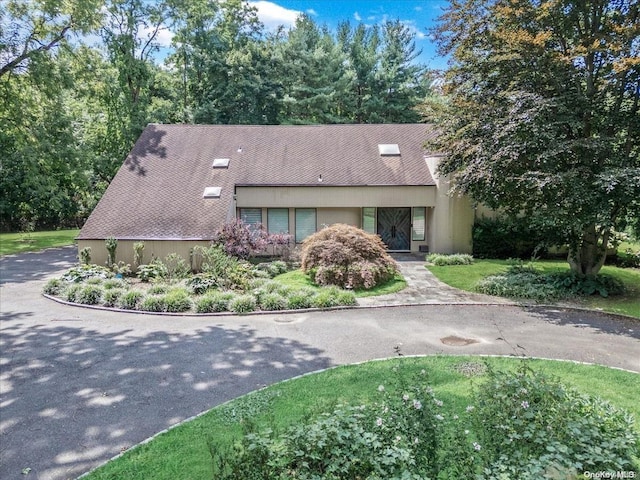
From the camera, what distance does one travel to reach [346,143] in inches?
851

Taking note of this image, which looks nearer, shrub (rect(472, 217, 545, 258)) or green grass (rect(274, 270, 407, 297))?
green grass (rect(274, 270, 407, 297))

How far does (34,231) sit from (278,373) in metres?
32.9

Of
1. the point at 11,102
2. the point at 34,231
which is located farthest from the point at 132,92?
the point at 34,231

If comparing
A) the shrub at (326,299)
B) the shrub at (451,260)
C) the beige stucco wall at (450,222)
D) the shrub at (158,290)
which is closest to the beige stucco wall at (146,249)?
the shrub at (158,290)

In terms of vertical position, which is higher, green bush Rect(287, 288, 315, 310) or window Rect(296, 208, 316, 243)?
window Rect(296, 208, 316, 243)

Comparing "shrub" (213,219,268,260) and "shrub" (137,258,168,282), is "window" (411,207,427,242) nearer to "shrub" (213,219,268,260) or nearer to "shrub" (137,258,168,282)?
"shrub" (213,219,268,260)

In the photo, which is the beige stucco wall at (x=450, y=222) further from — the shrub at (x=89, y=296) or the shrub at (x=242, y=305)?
the shrub at (x=89, y=296)

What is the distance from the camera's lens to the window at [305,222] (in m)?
19.7

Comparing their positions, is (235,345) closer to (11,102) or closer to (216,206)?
(216,206)

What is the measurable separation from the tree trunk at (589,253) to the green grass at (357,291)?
5.50 m

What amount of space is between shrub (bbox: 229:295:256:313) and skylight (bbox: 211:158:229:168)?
1030 cm

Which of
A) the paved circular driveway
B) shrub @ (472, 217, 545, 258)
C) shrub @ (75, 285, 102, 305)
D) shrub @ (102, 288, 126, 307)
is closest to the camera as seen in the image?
the paved circular driveway

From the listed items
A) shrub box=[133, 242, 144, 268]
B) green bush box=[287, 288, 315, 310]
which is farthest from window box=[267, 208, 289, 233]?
green bush box=[287, 288, 315, 310]

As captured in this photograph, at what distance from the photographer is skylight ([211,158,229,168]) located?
1970 cm
